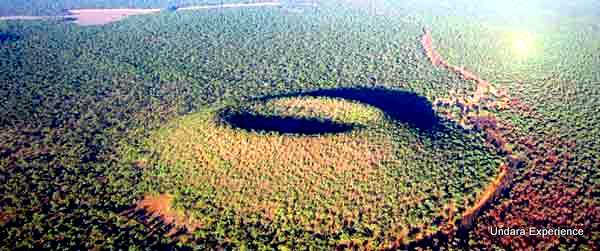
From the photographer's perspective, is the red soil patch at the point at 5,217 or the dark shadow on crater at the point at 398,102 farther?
the dark shadow on crater at the point at 398,102

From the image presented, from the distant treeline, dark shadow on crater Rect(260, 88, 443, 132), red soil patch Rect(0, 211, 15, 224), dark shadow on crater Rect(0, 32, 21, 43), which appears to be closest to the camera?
red soil patch Rect(0, 211, 15, 224)

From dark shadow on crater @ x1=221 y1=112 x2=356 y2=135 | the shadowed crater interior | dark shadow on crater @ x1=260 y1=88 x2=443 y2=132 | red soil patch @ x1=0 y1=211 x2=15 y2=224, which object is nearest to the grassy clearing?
dark shadow on crater @ x1=221 y1=112 x2=356 y2=135

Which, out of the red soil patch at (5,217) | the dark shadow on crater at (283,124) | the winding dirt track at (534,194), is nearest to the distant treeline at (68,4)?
the dark shadow on crater at (283,124)

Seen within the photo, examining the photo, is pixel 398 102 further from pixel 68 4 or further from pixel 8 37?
pixel 68 4

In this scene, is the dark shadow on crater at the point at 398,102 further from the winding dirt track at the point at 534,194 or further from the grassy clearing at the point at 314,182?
the grassy clearing at the point at 314,182

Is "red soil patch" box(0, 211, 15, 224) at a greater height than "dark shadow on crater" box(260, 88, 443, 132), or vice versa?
"dark shadow on crater" box(260, 88, 443, 132)

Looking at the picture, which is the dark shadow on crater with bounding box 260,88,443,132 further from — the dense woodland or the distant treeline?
the distant treeline
